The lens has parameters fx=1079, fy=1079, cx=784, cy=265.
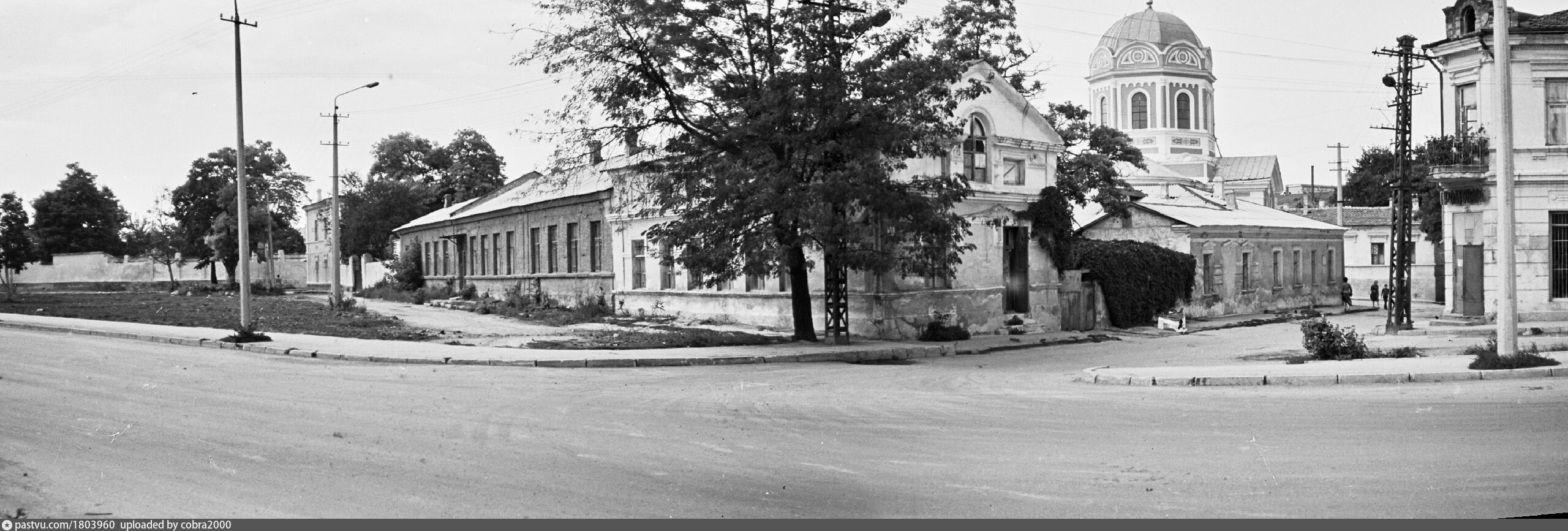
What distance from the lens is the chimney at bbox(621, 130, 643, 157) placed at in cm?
2300

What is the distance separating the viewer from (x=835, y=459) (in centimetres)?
942

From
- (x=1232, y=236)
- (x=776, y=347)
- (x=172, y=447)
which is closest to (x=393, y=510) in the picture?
(x=172, y=447)

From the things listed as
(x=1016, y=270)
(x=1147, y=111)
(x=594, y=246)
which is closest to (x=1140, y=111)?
(x=1147, y=111)

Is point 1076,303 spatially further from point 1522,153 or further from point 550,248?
point 550,248

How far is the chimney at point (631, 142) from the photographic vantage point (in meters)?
23.0

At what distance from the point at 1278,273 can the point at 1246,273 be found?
134 inches

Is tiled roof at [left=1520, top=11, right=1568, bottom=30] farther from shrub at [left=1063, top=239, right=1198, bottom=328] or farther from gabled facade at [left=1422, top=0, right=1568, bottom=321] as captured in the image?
shrub at [left=1063, top=239, right=1198, bottom=328]

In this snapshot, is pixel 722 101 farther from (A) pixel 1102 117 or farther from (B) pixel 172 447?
(A) pixel 1102 117

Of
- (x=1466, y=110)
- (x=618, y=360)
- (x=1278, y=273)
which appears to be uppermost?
(x=1466, y=110)

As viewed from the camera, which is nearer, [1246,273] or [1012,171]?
[1012,171]

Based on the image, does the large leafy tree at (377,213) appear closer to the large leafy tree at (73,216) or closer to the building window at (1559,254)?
the large leafy tree at (73,216)

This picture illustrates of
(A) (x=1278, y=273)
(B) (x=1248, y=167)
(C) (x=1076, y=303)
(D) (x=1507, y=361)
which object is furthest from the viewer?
(B) (x=1248, y=167)

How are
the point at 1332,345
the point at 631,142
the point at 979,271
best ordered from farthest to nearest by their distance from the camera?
1. the point at 979,271
2. the point at 631,142
3. the point at 1332,345

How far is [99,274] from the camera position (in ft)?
214
